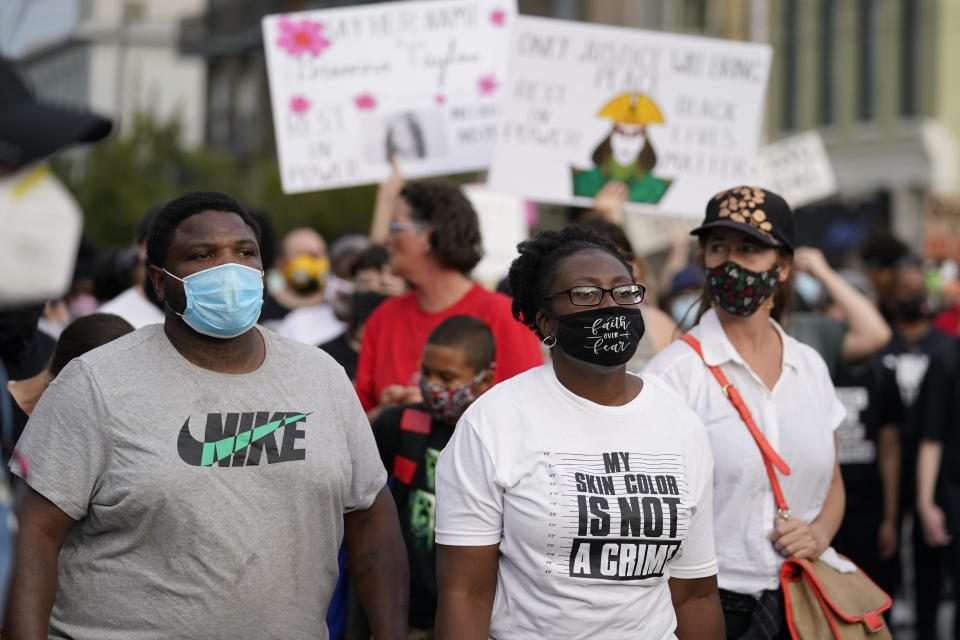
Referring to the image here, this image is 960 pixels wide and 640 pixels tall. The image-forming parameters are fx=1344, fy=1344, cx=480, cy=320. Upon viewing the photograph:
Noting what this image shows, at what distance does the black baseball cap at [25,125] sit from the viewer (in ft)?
6.79

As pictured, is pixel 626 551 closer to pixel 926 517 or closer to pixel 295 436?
→ pixel 295 436

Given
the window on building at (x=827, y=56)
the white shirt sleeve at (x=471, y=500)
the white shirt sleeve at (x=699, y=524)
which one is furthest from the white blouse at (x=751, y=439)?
the window on building at (x=827, y=56)

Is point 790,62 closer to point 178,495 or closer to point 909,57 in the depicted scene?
point 909,57

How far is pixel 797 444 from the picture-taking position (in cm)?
428

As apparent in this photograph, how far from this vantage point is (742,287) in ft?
14.3

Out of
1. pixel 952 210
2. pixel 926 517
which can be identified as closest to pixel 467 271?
pixel 926 517

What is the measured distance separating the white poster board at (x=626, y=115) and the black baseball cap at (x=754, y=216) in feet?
8.02

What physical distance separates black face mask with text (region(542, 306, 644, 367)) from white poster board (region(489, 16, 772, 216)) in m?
3.42

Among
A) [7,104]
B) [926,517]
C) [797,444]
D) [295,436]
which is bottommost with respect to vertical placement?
[926,517]

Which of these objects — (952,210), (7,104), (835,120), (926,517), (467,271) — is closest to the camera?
(7,104)

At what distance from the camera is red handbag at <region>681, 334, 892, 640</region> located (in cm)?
411

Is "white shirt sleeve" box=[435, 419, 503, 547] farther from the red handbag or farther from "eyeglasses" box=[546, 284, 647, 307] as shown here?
the red handbag

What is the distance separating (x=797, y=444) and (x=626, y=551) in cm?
113

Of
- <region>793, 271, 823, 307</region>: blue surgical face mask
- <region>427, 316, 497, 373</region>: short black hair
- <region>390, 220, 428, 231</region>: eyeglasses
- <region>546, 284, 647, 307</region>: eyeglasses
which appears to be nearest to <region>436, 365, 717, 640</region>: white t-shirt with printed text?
<region>546, 284, 647, 307</region>: eyeglasses
